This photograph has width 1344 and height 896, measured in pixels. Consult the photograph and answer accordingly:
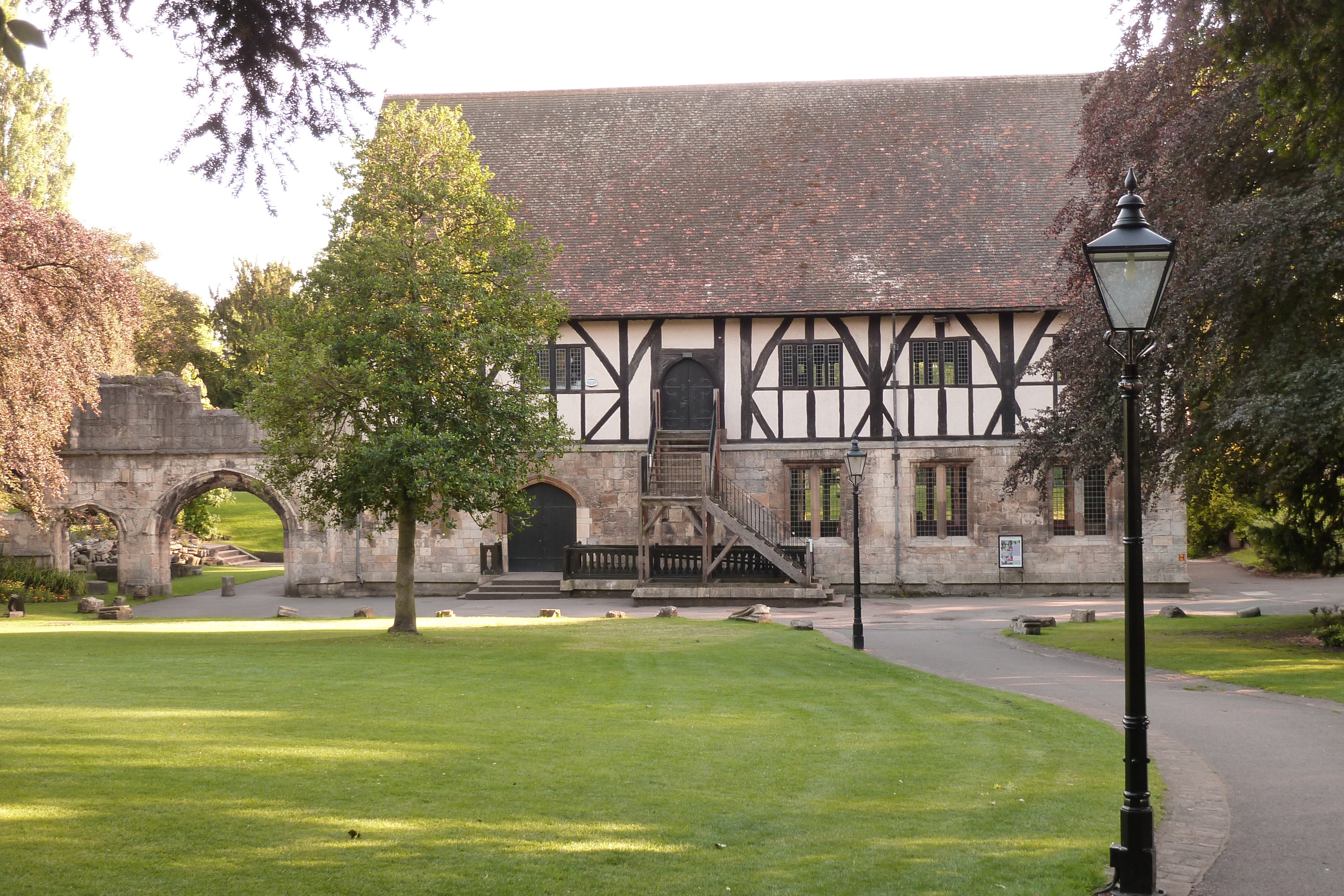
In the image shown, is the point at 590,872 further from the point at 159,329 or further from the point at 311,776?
the point at 159,329

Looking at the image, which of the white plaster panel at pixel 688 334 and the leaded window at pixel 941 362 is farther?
the white plaster panel at pixel 688 334

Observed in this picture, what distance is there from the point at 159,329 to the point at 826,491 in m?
36.9

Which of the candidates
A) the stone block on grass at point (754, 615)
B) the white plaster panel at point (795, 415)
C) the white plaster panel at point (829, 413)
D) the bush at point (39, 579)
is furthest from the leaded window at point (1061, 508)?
the bush at point (39, 579)

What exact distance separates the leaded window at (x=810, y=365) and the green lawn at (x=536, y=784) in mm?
14968

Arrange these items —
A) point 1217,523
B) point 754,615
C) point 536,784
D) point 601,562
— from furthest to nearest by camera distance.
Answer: point 1217,523 → point 601,562 → point 754,615 → point 536,784

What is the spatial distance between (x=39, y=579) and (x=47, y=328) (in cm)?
725

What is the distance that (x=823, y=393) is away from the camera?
28016 millimetres

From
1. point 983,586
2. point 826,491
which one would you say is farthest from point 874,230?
point 983,586

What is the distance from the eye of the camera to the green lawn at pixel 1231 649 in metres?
13.7

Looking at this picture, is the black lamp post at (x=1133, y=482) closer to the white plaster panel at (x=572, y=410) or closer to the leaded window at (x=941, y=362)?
the leaded window at (x=941, y=362)

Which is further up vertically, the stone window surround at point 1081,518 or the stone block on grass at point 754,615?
the stone window surround at point 1081,518

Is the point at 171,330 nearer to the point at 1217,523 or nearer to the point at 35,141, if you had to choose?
the point at 35,141

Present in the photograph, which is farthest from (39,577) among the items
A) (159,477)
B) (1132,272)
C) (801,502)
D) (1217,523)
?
(1217,523)

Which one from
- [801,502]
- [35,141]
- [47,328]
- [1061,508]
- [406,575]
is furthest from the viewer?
[35,141]
